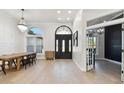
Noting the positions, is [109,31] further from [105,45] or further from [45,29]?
[45,29]

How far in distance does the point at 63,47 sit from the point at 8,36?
16.1 feet

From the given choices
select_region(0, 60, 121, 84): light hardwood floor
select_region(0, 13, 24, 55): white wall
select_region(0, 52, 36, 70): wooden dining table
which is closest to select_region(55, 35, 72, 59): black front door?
select_region(0, 13, 24, 55): white wall

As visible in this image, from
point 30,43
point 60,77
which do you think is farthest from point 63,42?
point 60,77

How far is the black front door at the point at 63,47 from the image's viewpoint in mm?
12109

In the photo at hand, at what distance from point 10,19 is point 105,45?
7869 millimetres

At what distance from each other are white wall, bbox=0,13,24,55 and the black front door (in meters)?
3.22

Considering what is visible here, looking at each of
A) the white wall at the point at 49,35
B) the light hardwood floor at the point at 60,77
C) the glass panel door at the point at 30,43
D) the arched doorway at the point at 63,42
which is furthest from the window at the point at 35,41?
the light hardwood floor at the point at 60,77

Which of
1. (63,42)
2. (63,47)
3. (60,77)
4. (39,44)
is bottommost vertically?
(60,77)

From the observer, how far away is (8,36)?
8.91 meters

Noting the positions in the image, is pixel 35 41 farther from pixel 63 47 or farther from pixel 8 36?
pixel 8 36

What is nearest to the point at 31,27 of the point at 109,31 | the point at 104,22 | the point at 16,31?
the point at 16,31

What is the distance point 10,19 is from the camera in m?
9.29

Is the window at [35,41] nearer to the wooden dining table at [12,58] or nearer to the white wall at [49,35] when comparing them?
the white wall at [49,35]
